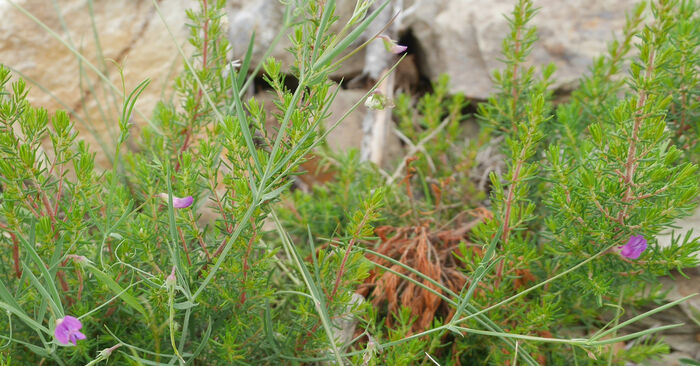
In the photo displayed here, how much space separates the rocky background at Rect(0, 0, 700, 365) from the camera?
9.95 ft

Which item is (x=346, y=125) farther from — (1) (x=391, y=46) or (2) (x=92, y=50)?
(1) (x=391, y=46)

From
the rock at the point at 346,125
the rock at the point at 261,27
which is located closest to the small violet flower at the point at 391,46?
the rock at the point at 346,125

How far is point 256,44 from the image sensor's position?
131 inches

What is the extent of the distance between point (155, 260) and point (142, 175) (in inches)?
10.2

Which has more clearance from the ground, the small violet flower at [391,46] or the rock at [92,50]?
the small violet flower at [391,46]

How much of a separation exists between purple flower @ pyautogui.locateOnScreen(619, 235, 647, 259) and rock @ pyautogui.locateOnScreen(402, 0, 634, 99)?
167 centimetres

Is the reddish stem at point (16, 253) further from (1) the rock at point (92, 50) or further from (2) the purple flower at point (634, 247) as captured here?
(2) the purple flower at point (634, 247)

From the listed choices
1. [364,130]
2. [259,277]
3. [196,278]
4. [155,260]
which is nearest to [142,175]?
[155,260]

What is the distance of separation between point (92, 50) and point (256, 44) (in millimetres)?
914

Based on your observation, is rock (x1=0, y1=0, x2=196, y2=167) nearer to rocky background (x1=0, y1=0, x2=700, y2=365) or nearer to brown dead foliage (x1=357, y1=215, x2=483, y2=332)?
rocky background (x1=0, y1=0, x2=700, y2=365)

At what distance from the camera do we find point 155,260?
1.61m

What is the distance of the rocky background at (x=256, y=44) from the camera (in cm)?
303

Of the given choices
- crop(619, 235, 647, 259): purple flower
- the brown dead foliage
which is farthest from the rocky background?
crop(619, 235, 647, 259): purple flower

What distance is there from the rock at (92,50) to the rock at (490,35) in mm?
1456
